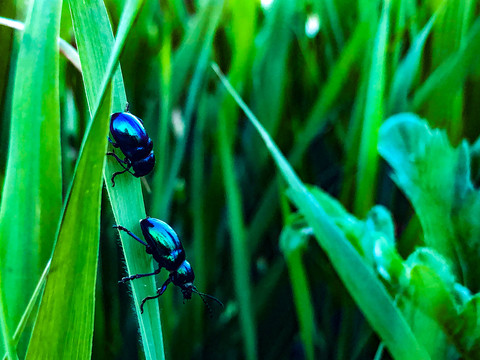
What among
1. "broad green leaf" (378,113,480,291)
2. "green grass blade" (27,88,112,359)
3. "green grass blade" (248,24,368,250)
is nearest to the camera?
"green grass blade" (27,88,112,359)

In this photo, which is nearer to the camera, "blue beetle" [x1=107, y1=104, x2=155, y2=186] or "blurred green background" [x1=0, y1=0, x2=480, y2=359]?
"blue beetle" [x1=107, y1=104, x2=155, y2=186]

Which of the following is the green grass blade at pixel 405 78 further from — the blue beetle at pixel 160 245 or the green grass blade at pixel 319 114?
the blue beetle at pixel 160 245

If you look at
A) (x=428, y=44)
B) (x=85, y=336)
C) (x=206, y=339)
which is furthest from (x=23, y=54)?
(x=428, y=44)

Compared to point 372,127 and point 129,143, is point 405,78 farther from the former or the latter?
point 129,143

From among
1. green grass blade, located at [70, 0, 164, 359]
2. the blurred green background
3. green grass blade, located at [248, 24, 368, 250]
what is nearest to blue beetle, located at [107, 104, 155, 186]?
green grass blade, located at [70, 0, 164, 359]

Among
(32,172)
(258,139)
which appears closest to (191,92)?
(258,139)

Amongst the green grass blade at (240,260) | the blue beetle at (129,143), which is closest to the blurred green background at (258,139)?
the green grass blade at (240,260)

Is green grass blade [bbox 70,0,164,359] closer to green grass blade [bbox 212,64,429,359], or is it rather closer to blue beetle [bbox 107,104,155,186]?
blue beetle [bbox 107,104,155,186]
